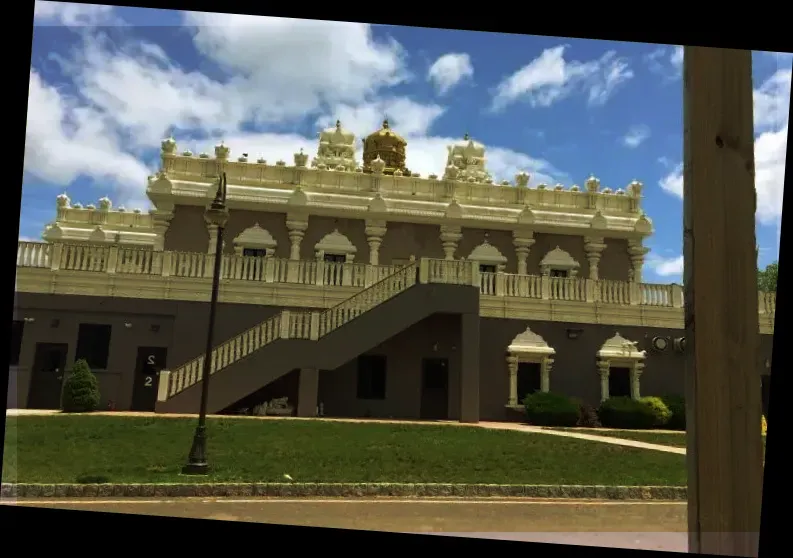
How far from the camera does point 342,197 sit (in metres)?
23.1

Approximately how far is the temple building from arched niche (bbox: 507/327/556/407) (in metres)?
0.05

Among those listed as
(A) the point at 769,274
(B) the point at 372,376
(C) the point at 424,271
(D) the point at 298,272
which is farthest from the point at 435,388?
(A) the point at 769,274

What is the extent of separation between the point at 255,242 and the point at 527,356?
1044 cm

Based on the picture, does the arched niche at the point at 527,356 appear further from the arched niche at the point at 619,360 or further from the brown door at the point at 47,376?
the brown door at the point at 47,376

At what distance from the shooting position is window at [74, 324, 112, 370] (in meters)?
17.9

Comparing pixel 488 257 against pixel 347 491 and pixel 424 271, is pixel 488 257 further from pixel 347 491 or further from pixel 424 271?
pixel 347 491

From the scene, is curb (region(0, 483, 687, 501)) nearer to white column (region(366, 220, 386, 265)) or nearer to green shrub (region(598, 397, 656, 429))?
green shrub (region(598, 397, 656, 429))

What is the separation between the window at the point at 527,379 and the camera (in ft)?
65.3

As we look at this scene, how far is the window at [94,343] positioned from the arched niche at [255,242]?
219 inches

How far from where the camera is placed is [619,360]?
20.0 metres

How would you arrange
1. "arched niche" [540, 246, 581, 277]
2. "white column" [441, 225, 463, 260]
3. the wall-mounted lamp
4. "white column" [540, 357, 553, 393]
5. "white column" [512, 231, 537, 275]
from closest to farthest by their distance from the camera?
"white column" [540, 357, 553, 393] < the wall-mounted lamp < "white column" [441, 225, 463, 260] < "white column" [512, 231, 537, 275] < "arched niche" [540, 246, 581, 277]

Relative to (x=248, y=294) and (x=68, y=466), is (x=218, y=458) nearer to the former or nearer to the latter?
(x=68, y=466)

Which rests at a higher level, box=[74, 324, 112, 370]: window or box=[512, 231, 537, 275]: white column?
box=[512, 231, 537, 275]: white column

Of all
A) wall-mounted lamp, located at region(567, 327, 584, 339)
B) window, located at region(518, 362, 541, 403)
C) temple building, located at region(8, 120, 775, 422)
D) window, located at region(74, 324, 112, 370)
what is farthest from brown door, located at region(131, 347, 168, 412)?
wall-mounted lamp, located at region(567, 327, 584, 339)
